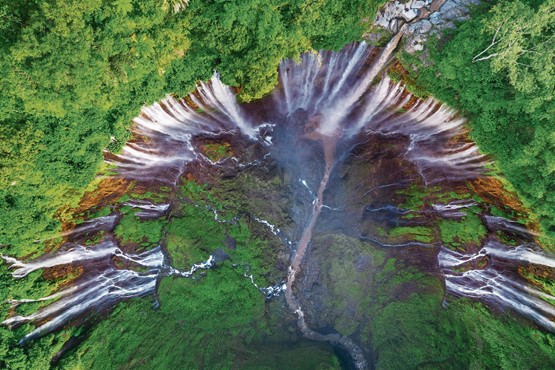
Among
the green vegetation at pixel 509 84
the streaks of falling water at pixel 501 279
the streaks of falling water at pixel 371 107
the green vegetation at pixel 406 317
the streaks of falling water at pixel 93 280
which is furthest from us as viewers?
the green vegetation at pixel 406 317

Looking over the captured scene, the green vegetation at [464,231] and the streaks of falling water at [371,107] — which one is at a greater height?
the streaks of falling water at [371,107]

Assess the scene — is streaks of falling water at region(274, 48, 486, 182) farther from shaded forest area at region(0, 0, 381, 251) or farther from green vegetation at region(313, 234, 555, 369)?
green vegetation at region(313, 234, 555, 369)

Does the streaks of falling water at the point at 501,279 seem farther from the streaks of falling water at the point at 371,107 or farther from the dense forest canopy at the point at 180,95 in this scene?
the streaks of falling water at the point at 371,107

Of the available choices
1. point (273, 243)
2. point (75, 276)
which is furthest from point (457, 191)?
point (75, 276)

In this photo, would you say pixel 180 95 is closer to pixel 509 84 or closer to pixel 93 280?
pixel 93 280

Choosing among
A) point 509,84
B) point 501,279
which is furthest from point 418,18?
point 501,279

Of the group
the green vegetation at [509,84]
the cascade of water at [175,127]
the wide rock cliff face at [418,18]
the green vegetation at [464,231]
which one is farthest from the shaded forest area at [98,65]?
the green vegetation at [464,231]
